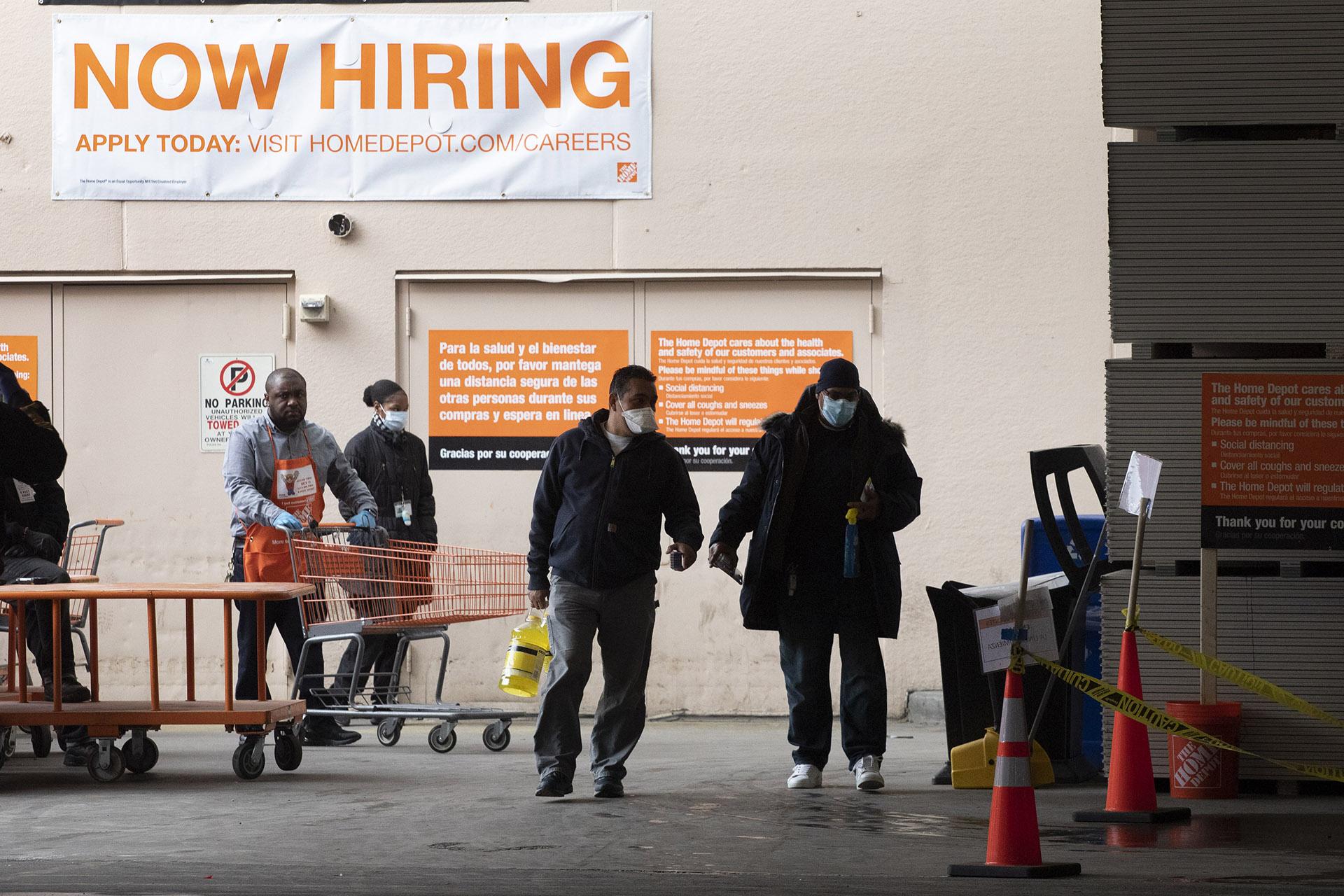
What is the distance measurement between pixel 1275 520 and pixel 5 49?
30.6 ft

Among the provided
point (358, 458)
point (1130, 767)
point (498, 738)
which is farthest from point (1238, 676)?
point (358, 458)

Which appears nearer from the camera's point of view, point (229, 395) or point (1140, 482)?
point (1140, 482)

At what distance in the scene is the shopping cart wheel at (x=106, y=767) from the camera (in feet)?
29.6

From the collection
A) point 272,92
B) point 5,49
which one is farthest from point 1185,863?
point 5,49

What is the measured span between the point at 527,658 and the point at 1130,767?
453cm

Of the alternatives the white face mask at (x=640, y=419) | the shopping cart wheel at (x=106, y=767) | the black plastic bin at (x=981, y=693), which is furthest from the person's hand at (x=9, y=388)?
the black plastic bin at (x=981, y=693)

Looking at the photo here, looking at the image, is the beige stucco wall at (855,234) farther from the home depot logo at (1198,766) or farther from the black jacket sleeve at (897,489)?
the home depot logo at (1198,766)

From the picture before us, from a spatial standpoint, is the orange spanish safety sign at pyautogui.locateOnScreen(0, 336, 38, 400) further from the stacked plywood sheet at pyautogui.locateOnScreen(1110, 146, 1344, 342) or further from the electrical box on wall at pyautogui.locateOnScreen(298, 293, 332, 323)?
the stacked plywood sheet at pyautogui.locateOnScreen(1110, 146, 1344, 342)

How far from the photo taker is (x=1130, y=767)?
747 centimetres

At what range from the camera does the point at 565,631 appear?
8320 millimetres

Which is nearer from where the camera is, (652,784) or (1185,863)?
(1185,863)

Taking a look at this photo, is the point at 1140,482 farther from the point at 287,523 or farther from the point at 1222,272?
the point at 287,523

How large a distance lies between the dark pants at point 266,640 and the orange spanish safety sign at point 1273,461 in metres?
5.16

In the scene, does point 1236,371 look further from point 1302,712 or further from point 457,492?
point 457,492
